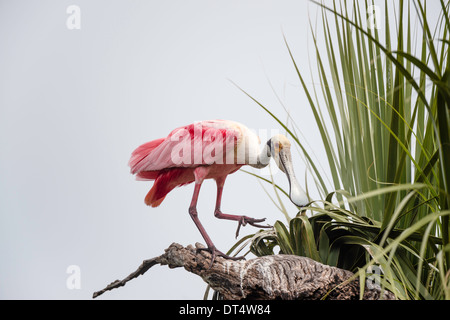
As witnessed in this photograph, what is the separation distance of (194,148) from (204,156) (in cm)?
5

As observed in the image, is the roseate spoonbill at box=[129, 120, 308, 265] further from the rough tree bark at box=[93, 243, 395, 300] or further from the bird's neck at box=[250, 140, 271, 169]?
the rough tree bark at box=[93, 243, 395, 300]

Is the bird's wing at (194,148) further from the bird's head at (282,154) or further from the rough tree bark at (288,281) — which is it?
the rough tree bark at (288,281)

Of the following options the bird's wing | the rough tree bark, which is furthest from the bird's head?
the rough tree bark

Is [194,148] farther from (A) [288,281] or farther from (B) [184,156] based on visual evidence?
(A) [288,281]

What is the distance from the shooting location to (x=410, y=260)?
0.99 meters

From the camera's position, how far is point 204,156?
1327 mm

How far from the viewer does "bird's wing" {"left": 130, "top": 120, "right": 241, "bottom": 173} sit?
134 cm

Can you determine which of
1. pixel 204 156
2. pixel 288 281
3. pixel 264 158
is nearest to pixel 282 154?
pixel 264 158

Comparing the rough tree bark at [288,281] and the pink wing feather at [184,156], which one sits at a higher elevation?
the pink wing feather at [184,156]

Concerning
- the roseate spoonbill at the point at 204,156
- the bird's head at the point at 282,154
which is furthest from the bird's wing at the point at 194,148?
the bird's head at the point at 282,154

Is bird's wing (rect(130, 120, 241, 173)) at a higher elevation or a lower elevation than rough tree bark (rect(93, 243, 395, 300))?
higher

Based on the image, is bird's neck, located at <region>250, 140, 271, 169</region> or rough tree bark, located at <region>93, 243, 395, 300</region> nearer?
rough tree bark, located at <region>93, 243, 395, 300</region>

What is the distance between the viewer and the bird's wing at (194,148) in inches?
52.7
